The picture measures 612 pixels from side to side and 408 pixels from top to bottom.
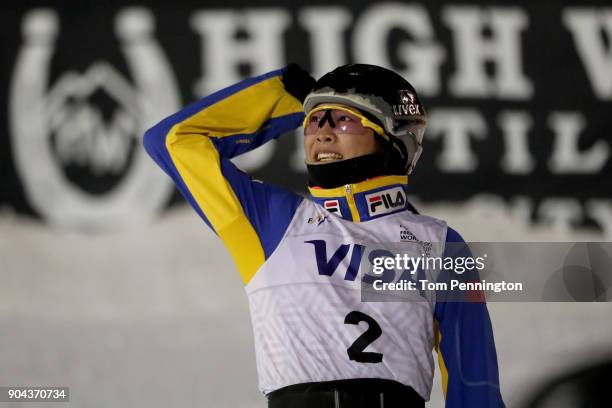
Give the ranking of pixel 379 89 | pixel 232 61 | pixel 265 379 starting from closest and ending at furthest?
pixel 265 379
pixel 379 89
pixel 232 61

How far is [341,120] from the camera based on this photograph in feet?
6.99

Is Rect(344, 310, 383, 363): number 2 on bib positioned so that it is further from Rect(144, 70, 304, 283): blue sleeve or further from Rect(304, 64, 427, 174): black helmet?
→ Rect(304, 64, 427, 174): black helmet

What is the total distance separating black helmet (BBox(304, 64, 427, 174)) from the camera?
2.12 metres

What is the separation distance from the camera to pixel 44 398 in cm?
297

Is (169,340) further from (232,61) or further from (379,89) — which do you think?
(379,89)

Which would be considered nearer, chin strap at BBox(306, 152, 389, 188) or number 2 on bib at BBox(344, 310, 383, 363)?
number 2 on bib at BBox(344, 310, 383, 363)

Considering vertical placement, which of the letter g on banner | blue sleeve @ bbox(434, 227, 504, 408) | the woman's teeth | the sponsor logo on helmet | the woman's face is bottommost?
blue sleeve @ bbox(434, 227, 504, 408)

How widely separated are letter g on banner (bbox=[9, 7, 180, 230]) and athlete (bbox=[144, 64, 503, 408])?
3.01ft

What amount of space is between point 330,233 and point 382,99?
0.95 feet

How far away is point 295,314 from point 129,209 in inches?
47.5

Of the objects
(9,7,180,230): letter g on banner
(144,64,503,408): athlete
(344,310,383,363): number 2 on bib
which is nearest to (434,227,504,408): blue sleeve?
(144,64,503,408): athlete

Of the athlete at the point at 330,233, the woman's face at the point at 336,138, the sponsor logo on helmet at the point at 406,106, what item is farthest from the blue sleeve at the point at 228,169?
the sponsor logo on helmet at the point at 406,106

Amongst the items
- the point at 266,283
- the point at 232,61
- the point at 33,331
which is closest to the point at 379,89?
the point at 266,283

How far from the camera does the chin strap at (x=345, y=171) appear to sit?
209cm
